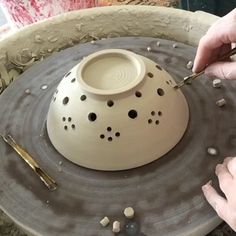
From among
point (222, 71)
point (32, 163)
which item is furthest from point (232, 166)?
point (32, 163)

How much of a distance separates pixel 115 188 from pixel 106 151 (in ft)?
0.30

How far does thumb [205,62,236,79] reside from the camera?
958 mm

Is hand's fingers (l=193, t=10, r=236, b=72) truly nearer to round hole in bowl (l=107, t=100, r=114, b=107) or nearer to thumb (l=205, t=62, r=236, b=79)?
thumb (l=205, t=62, r=236, b=79)

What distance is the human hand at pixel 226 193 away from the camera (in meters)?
0.85

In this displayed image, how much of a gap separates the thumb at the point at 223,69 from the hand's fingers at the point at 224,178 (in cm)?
22

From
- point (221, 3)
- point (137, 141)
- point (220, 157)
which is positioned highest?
point (137, 141)

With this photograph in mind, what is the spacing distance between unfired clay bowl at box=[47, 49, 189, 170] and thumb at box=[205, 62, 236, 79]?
0.12 m

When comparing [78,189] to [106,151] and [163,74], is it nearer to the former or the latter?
[106,151]

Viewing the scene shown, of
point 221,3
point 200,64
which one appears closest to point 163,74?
point 200,64

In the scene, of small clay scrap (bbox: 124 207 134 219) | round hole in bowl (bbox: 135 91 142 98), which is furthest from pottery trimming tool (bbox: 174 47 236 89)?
small clay scrap (bbox: 124 207 134 219)

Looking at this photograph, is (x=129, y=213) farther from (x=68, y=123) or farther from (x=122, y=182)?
(x=68, y=123)

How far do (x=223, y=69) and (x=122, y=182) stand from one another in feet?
1.22

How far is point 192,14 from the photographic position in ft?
4.67

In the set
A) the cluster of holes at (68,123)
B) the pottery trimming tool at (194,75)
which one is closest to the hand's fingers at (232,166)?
the pottery trimming tool at (194,75)
